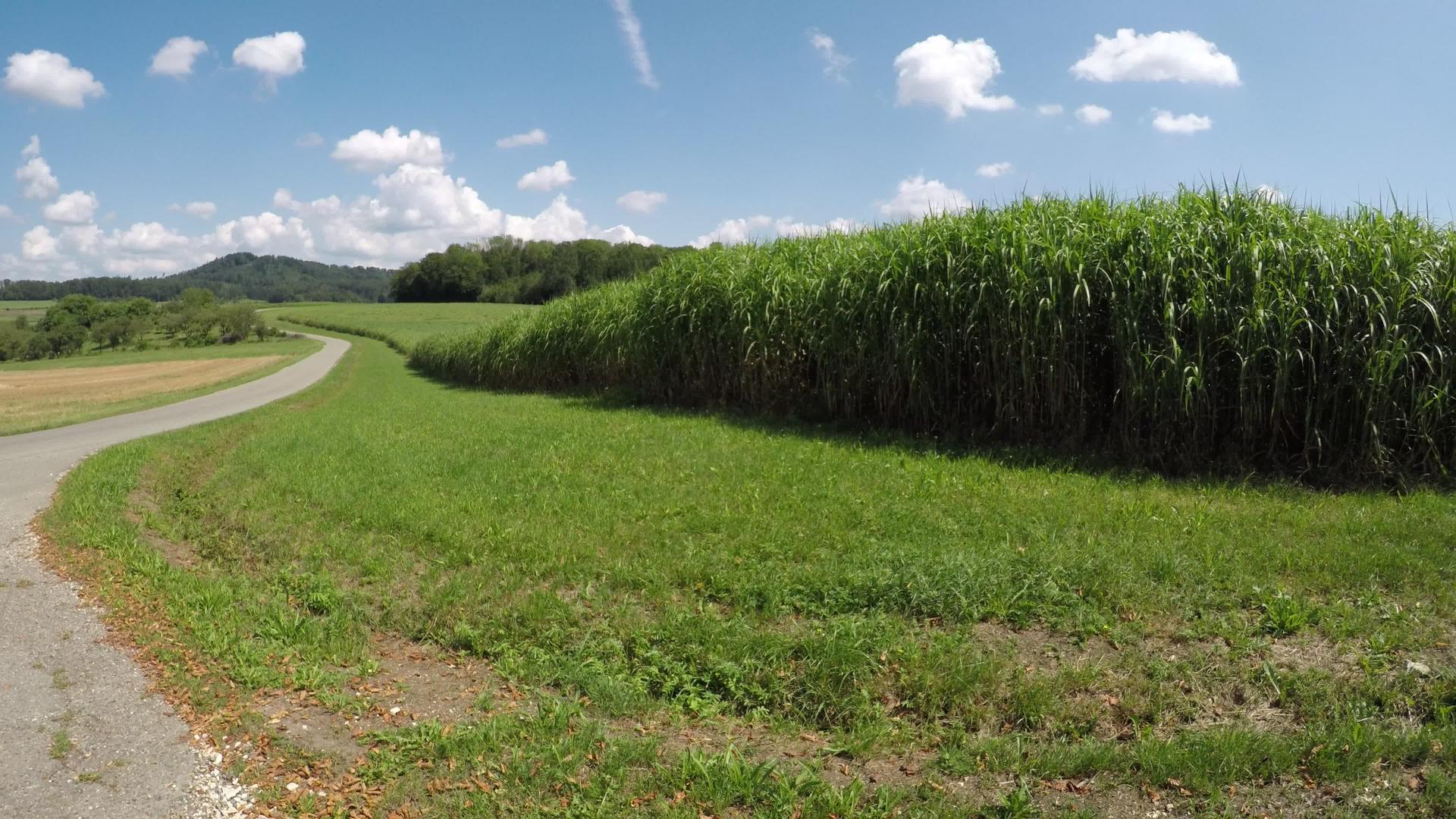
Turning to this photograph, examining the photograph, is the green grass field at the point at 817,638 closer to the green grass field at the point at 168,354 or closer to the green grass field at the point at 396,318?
the green grass field at the point at 396,318

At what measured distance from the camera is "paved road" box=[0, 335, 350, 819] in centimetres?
346

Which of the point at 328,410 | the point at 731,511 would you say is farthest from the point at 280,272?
the point at 731,511

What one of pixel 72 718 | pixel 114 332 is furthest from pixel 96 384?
pixel 114 332

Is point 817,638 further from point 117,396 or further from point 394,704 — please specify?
point 117,396

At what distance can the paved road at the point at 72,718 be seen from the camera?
3.46 meters

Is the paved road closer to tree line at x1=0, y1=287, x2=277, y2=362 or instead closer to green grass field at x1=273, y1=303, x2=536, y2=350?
green grass field at x1=273, y1=303, x2=536, y2=350

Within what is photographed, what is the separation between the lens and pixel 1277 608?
4.74m

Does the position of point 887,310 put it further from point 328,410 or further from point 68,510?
point 328,410

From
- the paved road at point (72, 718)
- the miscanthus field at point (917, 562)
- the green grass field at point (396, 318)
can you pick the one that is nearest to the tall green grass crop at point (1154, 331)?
the miscanthus field at point (917, 562)

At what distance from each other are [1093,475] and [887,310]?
11.7 feet

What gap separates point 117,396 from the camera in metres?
24.1

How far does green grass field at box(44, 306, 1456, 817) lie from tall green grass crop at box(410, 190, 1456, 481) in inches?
32.9

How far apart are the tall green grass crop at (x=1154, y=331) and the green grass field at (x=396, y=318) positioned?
3856cm

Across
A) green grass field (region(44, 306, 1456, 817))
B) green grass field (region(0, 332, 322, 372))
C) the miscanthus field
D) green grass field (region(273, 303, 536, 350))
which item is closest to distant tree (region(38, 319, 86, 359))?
green grass field (region(0, 332, 322, 372))
